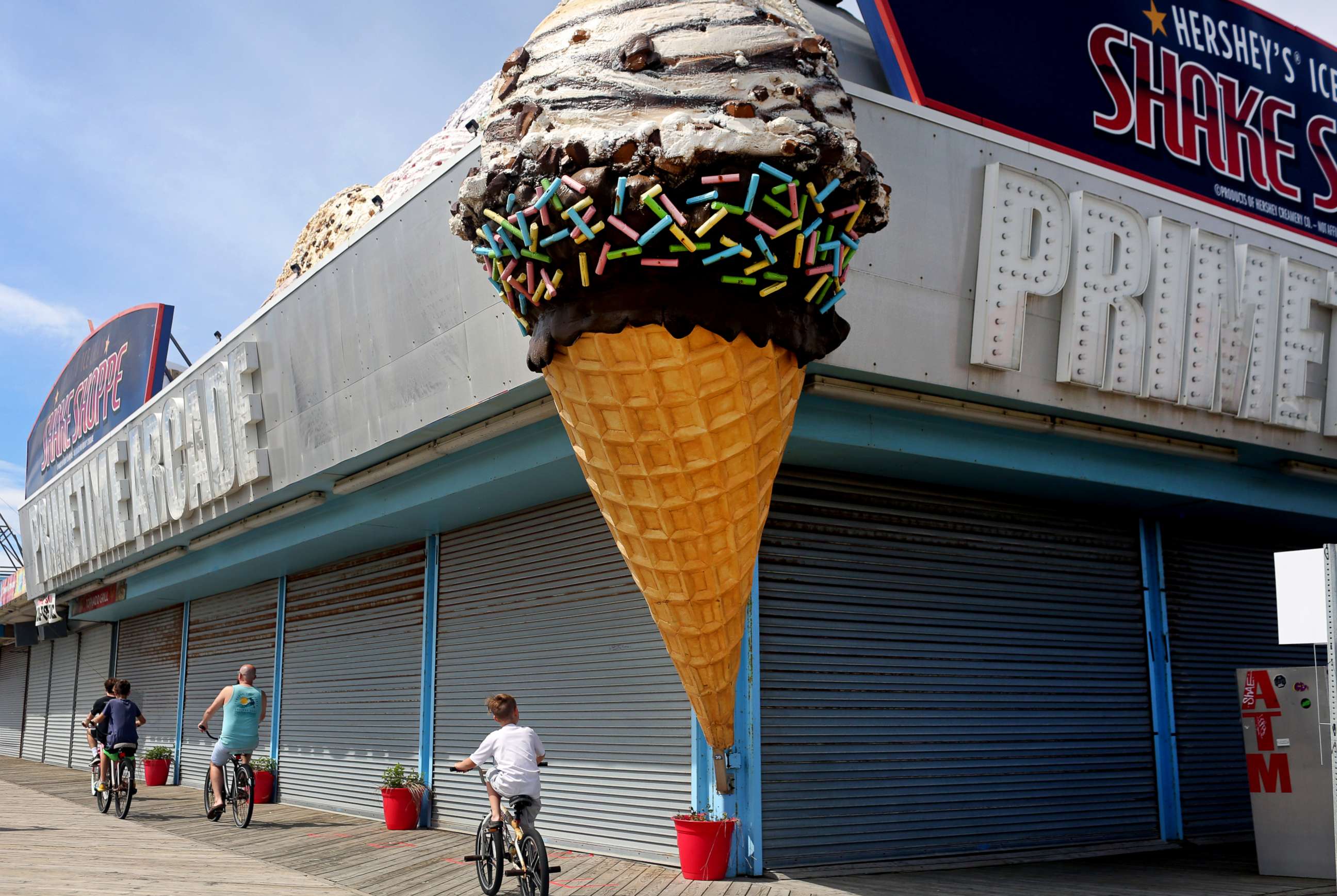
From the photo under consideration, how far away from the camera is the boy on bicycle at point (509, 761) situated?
278 inches

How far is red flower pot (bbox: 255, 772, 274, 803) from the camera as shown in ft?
49.0

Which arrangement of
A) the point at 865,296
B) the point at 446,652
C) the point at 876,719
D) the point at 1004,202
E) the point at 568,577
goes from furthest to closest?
the point at 446,652 → the point at 568,577 → the point at 876,719 → the point at 1004,202 → the point at 865,296

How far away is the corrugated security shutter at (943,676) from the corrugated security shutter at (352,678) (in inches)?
200

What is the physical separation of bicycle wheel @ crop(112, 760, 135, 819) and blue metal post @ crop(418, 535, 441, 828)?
4.14 meters

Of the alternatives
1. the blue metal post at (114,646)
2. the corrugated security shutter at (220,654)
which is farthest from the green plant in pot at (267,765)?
the blue metal post at (114,646)

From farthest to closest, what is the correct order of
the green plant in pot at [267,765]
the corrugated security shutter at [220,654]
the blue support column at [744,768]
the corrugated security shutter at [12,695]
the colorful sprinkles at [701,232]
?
the corrugated security shutter at [12,695]
the corrugated security shutter at [220,654]
the green plant in pot at [267,765]
the blue support column at [744,768]
the colorful sprinkles at [701,232]

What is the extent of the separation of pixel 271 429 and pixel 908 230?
7.74 m

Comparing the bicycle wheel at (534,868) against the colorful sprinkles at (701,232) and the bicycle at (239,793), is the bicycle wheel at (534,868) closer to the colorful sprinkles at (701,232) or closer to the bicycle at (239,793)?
the colorful sprinkles at (701,232)

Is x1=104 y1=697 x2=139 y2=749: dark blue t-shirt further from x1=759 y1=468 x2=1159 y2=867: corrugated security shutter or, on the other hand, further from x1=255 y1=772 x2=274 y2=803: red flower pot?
x1=759 y1=468 x2=1159 y2=867: corrugated security shutter

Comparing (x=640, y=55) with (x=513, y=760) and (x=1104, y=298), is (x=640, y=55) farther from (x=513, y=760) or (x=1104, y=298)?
(x=1104, y=298)

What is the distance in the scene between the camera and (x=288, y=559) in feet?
47.6

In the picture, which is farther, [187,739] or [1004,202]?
[187,739]

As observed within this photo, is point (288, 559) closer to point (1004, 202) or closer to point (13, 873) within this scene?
point (13, 873)

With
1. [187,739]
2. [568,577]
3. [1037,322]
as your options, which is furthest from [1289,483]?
[187,739]
